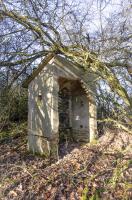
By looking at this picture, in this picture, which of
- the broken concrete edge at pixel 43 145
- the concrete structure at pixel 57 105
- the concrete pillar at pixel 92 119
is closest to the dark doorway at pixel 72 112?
the concrete structure at pixel 57 105

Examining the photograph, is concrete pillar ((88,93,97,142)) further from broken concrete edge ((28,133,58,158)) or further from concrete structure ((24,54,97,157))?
broken concrete edge ((28,133,58,158))

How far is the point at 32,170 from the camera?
7645 mm

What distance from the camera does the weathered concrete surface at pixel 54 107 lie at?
30.0ft

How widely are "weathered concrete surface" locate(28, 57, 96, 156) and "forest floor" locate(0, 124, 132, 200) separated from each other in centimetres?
54

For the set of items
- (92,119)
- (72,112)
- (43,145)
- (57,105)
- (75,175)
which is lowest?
(75,175)

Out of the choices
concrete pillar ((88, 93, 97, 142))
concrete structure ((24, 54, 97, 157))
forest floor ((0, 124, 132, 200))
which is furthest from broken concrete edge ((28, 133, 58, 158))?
concrete pillar ((88, 93, 97, 142))

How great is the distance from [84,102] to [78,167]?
10.2ft

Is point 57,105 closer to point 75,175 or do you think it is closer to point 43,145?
point 43,145

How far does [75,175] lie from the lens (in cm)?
720

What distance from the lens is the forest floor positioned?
6.56 meters

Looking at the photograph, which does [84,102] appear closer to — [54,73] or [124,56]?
[54,73]

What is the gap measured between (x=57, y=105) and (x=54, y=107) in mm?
107

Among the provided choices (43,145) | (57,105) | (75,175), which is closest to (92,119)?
(57,105)

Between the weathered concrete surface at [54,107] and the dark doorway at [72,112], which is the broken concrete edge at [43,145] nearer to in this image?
the weathered concrete surface at [54,107]
